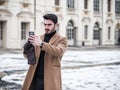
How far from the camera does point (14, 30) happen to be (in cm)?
3131

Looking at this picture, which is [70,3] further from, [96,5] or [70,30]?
[96,5]

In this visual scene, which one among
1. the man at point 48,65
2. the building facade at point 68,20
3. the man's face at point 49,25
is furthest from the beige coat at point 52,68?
the building facade at point 68,20

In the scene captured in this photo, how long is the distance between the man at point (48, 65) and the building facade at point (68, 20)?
25603 millimetres

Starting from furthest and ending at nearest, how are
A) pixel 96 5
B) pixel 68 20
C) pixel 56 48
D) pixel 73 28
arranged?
pixel 96 5 < pixel 73 28 < pixel 68 20 < pixel 56 48

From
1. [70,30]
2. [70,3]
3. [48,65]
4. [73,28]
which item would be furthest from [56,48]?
[73,28]

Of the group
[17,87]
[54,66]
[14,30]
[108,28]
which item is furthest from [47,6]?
[54,66]

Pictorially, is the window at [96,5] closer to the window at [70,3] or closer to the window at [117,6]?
the window at [117,6]

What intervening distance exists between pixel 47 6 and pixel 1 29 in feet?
21.2

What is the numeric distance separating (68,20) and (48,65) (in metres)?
34.2

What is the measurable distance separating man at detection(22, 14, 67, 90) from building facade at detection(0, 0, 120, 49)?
25.6 meters

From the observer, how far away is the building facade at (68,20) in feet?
101

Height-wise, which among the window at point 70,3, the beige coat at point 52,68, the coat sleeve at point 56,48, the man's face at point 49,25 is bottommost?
the beige coat at point 52,68

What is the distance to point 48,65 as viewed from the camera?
4625mm

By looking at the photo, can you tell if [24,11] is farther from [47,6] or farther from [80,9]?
[80,9]
